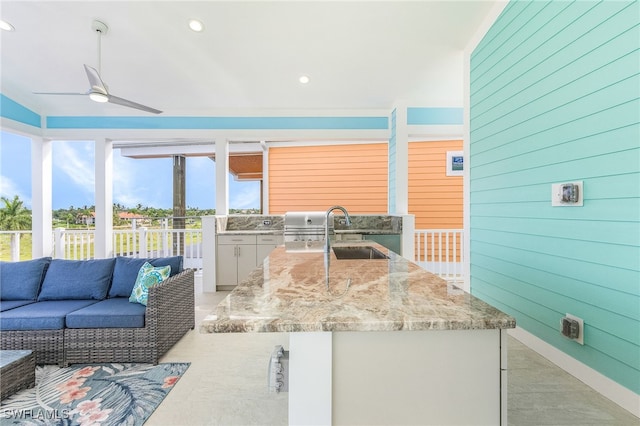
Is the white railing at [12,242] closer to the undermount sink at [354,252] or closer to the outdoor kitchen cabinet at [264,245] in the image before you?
the outdoor kitchen cabinet at [264,245]

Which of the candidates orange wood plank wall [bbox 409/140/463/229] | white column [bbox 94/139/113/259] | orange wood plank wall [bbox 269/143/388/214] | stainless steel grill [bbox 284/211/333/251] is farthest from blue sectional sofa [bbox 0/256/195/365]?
orange wood plank wall [bbox 409/140/463/229]

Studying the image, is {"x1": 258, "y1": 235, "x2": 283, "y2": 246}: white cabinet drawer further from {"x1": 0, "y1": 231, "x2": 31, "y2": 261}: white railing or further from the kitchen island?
{"x1": 0, "y1": 231, "x2": 31, "y2": 261}: white railing

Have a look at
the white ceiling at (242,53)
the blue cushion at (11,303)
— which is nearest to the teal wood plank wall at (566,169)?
the white ceiling at (242,53)

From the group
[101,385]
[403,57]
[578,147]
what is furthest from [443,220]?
[101,385]

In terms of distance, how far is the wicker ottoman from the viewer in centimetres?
178

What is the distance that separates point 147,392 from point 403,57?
160 inches

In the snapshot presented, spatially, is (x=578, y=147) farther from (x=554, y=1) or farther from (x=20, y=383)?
(x=20, y=383)

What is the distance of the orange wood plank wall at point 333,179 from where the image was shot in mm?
6277

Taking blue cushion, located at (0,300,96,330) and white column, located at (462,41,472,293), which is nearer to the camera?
blue cushion, located at (0,300,96,330)

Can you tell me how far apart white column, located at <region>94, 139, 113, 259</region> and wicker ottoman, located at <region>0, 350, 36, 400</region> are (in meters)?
3.30

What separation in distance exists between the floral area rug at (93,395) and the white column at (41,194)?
3.67m

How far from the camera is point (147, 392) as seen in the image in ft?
6.32

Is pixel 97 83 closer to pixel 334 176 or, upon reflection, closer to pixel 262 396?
pixel 262 396

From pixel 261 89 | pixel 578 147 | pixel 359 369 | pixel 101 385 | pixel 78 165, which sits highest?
pixel 261 89
